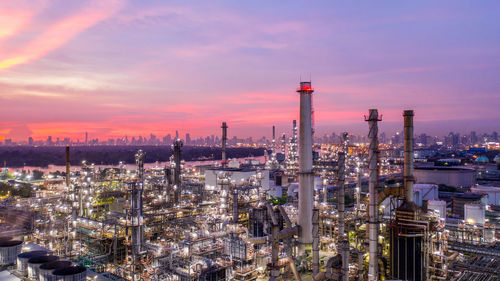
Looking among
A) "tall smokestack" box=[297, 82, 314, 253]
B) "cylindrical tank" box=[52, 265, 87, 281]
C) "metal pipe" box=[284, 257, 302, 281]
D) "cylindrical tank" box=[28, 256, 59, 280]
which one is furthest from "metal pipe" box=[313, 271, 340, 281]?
"cylindrical tank" box=[28, 256, 59, 280]

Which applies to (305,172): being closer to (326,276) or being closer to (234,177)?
(326,276)

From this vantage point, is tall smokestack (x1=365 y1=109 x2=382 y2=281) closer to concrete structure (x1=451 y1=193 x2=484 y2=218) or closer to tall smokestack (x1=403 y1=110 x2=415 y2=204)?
tall smokestack (x1=403 y1=110 x2=415 y2=204)

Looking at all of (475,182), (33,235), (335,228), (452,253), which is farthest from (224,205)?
(475,182)

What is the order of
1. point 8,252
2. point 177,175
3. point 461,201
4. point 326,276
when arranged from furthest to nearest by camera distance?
point 177,175 → point 461,201 → point 326,276 → point 8,252

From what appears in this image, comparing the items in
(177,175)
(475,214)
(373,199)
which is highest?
(373,199)

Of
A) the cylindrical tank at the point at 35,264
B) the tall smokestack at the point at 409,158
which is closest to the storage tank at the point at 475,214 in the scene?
the tall smokestack at the point at 409,158

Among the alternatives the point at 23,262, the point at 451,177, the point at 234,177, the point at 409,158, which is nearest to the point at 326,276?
the point at 409,158
